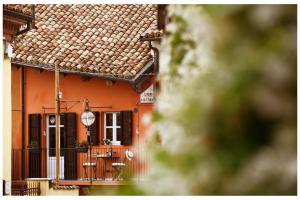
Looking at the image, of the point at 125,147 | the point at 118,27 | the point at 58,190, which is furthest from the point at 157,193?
the point at 118,27

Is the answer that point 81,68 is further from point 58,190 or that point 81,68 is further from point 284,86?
point 284,86

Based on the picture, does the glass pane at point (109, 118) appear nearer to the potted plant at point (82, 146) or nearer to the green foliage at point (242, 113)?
the potted plant at point (82, 146)

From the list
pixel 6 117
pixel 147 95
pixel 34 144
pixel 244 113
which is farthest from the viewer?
pixel 34 144

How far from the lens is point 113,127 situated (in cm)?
1497

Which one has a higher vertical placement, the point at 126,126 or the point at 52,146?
the point at 126,126

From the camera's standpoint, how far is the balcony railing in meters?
14.2

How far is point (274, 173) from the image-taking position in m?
0.85

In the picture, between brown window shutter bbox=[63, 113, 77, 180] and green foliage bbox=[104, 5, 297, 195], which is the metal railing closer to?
brown window shutter bbox=[63, 113, 77, 180]

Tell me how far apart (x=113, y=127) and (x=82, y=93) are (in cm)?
83

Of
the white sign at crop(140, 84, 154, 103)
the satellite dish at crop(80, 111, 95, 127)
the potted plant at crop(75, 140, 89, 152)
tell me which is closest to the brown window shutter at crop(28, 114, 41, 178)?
the potted plant at crop(75, 140, 89, 152)

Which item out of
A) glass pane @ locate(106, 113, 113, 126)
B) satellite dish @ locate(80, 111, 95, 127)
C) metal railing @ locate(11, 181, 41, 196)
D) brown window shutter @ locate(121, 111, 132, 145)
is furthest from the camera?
glass pane @ locate(106, 113, 113, 126)

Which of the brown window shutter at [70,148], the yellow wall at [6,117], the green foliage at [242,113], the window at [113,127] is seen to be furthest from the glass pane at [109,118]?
the green foliage at [242,113]

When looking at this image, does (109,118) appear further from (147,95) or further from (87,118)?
(87,118)

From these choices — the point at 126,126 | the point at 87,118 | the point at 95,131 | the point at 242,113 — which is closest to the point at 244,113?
the point at 242,113
